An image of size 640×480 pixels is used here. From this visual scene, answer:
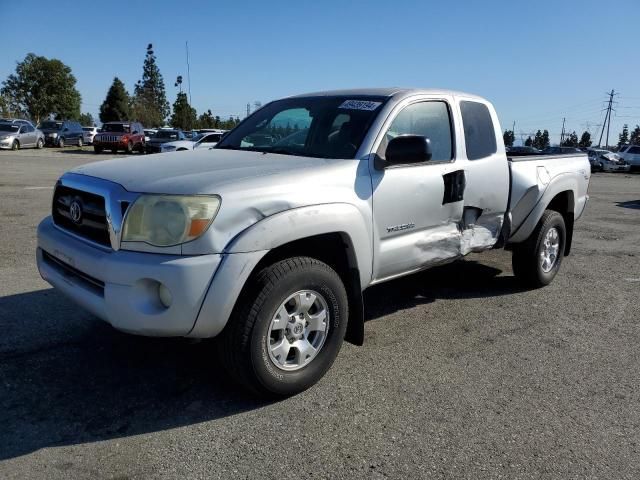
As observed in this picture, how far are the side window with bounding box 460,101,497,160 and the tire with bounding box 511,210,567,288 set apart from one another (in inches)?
46.4

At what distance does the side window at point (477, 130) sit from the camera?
14.6ft

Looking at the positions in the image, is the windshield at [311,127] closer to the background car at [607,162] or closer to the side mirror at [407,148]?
the side mirror at [407,148]

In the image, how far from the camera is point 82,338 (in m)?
3.92

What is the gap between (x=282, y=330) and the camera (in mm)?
3150

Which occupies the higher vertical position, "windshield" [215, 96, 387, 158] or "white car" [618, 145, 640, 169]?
"windshield" [215, 96, 387, 158]

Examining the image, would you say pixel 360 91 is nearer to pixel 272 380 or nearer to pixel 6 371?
pixel 272 380

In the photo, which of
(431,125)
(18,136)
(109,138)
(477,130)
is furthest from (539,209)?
(18,136)

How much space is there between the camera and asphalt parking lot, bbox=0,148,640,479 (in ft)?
8.59

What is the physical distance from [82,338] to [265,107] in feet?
7.95

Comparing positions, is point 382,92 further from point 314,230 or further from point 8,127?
point 8,127

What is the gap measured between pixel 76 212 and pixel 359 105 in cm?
207

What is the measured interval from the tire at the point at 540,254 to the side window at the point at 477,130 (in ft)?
3.86

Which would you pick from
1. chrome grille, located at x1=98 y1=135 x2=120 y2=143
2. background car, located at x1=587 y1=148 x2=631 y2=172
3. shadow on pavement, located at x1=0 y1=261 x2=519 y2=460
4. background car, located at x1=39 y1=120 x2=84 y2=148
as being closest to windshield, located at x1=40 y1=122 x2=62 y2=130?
background car, located at x1=39 y1=120 x2=84 y2=148

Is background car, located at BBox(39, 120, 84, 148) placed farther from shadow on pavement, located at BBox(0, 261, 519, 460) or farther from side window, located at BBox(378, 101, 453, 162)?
side window, located at BBox(378, 101, 453, 162)
